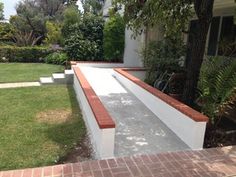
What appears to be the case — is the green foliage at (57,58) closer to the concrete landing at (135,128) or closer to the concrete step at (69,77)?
the concrete step at (69,77)

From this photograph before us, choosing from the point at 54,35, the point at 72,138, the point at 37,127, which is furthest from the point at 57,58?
the point at 72,138

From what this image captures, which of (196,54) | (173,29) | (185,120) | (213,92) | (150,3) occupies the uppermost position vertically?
(150,3)

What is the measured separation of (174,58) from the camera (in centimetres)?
996

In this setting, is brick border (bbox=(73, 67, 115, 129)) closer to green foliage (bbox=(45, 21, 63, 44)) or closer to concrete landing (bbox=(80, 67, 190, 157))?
concrete landing (bbox=(80, 67, 190, 157))

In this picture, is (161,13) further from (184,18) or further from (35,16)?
(35,16)

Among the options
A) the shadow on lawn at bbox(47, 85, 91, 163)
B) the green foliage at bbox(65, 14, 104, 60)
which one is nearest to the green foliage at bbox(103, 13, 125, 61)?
the green foliage at bbox(65, 14, 104, 60)

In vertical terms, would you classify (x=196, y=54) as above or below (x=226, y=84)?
above

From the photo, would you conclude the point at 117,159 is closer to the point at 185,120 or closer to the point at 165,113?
the point at 185,120

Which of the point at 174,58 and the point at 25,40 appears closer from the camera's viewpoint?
the point at 174,58

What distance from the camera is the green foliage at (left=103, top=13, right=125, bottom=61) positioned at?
1483 centimetres

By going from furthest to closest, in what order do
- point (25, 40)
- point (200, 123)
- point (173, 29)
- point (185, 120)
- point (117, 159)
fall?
Answer: point (25, 40) < point (173, 29) < point (185, 120) < point (200, 123) < point (117, 159)

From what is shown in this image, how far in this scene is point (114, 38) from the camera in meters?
14.9

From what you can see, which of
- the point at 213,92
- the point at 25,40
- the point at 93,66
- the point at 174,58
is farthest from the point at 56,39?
the point at 213,92

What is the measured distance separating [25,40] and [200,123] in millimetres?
18346
